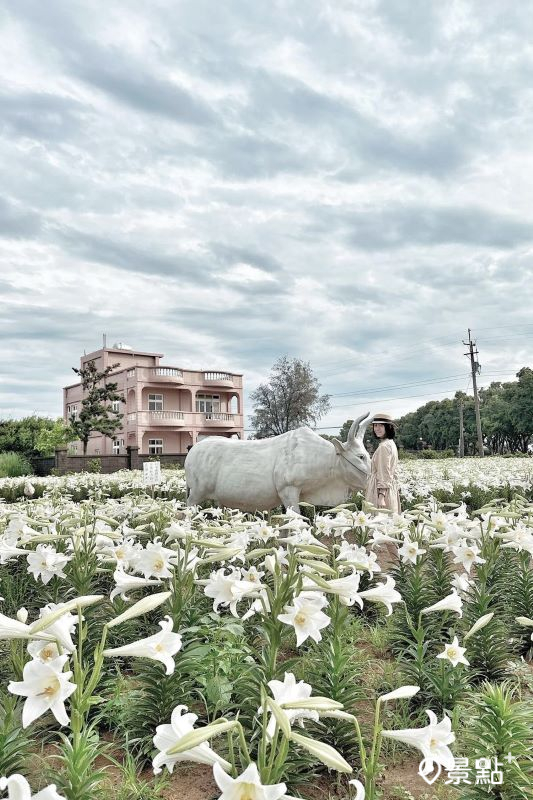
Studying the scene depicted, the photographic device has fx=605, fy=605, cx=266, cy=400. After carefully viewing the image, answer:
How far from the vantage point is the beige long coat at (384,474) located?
864 cm

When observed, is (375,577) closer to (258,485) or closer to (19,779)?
(258,485)

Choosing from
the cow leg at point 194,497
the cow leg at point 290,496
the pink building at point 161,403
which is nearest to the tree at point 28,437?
the pink building at point 161,403

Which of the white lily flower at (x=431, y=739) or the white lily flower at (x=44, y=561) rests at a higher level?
the white lily flower at (x=44, y=561)

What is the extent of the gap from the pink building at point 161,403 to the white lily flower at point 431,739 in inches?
1780

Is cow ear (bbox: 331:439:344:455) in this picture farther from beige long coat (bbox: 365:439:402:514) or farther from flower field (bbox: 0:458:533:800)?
flower field (bbox: 0:458:533:800)

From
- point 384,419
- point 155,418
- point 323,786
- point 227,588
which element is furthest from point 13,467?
point 227,588

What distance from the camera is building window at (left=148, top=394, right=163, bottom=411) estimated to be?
164ft

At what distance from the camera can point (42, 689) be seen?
1976 mm

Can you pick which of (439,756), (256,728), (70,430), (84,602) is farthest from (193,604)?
(70,430)

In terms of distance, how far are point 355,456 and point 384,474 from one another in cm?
98

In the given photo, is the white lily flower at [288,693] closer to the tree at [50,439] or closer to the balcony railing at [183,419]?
the tree at [50,439]

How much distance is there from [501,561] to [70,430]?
Answer: 38419 mm

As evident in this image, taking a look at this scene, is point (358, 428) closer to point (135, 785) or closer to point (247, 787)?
point (135, 785)

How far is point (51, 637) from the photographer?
2102mm
